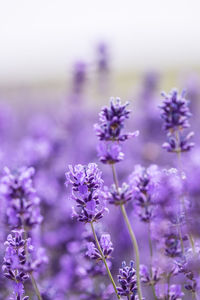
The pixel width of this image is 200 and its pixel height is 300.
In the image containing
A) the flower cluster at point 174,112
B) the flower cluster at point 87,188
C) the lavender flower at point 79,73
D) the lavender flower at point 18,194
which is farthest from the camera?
the lavender flower at point 79,73

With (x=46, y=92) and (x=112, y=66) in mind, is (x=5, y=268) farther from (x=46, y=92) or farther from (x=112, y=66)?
(x=46, y=92)

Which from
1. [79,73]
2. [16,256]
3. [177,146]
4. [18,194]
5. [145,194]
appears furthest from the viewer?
[79,73]

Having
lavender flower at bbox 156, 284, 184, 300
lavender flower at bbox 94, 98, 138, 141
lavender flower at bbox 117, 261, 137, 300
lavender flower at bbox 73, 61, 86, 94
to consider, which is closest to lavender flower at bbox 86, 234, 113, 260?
lavender flower at bbox 117, 261, 137, 300

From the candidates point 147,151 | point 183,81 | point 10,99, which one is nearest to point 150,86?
point 183,81

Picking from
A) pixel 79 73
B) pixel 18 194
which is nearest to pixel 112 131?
pixel 18 194

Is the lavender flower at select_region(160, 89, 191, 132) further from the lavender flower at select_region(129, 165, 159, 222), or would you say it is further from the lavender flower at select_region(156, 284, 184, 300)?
the lavender flower at select_region(156, 284, 184, 300)

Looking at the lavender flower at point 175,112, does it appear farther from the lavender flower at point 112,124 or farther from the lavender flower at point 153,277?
the lavender flower at point 153,277

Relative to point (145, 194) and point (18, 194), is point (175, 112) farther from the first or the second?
point (18, 194)

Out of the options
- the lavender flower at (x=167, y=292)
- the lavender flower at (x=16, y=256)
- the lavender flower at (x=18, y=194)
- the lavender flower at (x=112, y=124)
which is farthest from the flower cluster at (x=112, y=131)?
the lavender flower at (x=167, y=292)
